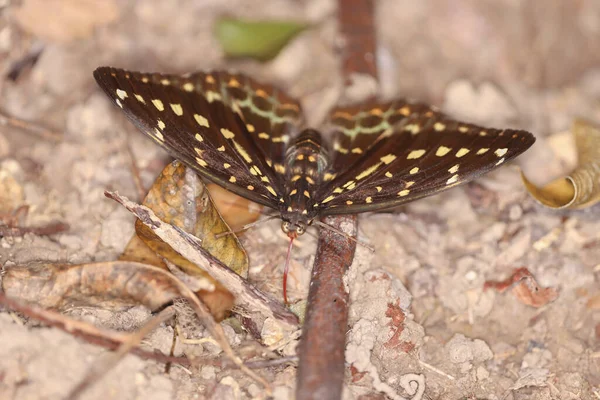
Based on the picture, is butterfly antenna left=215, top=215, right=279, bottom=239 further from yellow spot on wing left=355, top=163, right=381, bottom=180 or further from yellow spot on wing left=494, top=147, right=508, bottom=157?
yellow spot on wing left=494, top=147, right=508, bottom=157

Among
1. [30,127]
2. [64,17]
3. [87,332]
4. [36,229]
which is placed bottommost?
[87,332]

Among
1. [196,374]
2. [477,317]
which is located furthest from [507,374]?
[196,374]

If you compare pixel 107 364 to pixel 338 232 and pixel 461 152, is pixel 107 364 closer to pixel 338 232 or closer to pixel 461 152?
pixel 338 232

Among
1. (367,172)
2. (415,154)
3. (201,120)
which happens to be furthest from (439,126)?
(201,120)

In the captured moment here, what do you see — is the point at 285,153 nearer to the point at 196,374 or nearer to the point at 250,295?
the point at 250,295

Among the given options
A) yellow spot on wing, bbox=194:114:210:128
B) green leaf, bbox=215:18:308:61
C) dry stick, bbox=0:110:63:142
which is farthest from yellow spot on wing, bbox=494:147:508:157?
dry stick, bbox=0:110:63:142

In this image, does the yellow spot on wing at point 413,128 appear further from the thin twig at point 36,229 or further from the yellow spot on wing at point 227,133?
the thin twig at point 36,229

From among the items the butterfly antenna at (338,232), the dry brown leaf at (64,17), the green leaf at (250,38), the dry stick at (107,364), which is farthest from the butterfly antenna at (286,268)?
the dry brown leaf at (64,17)
